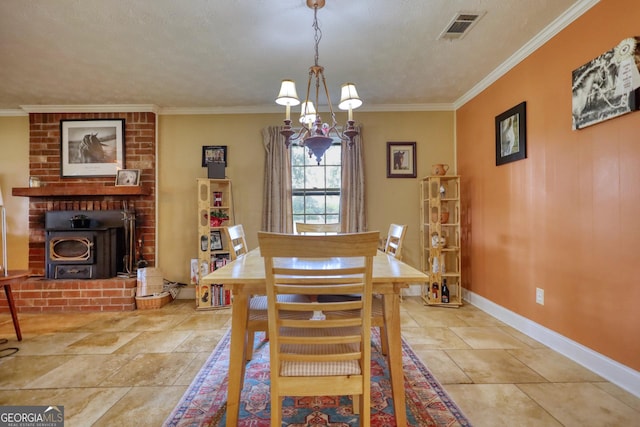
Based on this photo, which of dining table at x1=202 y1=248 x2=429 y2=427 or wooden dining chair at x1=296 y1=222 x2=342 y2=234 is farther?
wooden dining chair at x1=296 y1=222 x2=342 y2=234

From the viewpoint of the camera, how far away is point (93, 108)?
3.71 metres

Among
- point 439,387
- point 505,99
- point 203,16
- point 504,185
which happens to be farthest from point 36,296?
point 505,99

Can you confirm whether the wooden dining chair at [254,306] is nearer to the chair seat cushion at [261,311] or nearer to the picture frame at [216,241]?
the chair seat cushion at [261,311]

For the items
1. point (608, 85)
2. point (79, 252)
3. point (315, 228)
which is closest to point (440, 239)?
point (315, 228)

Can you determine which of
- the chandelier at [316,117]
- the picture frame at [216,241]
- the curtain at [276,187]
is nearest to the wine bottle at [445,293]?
the curtain at [276,187]

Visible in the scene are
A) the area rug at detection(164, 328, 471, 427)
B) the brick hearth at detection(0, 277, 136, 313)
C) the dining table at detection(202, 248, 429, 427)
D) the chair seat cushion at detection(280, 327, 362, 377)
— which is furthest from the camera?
the brick hearth at detection(0, 277, 136, 313)

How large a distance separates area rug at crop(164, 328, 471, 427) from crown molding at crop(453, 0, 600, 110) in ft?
8.47

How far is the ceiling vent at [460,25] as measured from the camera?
2.06 metres

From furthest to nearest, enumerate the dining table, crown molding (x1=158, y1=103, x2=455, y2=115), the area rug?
crown molding (x1=158, y1=103, x2=455, y2=115) < the area rug < the dining table

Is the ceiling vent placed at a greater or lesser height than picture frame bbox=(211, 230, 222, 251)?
greater

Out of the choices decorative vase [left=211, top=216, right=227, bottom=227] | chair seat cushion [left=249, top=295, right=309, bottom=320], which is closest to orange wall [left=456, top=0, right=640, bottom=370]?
chair seat cushion [left=249, top=295, right=309, bottom=320]

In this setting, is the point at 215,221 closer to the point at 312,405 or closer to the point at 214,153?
the point at 214,153

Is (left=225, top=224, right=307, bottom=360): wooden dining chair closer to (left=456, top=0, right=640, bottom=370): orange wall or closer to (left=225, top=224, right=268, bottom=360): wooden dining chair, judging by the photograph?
(left=225, top=224, right=268, bottom=360): wooden dining chair

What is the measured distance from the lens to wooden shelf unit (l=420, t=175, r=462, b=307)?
11.2 ft
